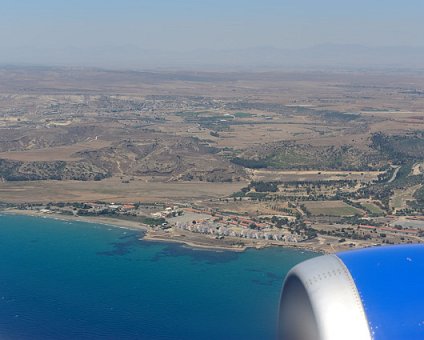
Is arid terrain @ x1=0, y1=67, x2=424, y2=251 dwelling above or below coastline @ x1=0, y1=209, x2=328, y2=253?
above

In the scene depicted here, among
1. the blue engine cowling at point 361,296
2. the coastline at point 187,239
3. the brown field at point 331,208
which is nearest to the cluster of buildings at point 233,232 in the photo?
the coastline at point 187,239

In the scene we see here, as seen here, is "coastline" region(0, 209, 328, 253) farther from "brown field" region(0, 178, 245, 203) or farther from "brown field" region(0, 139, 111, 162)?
"brown field" region(0, 139, 111, 162)

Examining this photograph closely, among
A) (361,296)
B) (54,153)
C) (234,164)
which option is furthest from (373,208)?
(361,296)

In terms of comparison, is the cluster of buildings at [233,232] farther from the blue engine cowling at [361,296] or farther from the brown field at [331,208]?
the blue engine cowling at [361,296]

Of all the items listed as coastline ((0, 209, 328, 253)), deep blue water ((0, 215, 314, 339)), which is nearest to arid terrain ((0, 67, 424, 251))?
coastline ((0, 209, 328, 253))

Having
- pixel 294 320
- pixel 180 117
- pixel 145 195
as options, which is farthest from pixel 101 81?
pixel 294 320

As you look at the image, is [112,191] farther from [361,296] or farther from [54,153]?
[361,296]

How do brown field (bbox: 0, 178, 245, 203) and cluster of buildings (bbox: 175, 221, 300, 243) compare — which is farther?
brown field (bbox: 0, 178, 245, 203)
